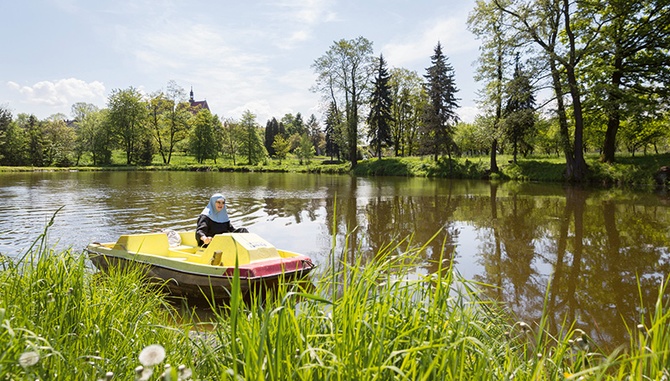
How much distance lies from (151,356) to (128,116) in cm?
6479

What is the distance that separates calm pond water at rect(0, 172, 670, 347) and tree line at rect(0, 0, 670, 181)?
5989 millimetres

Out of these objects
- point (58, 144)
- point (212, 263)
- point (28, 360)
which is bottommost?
point (212, 263)

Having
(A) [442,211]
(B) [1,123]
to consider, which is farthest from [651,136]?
(B) [1,123]

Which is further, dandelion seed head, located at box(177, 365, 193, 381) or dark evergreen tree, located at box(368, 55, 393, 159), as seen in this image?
dark evergreen tree, located at box(368, 55, 393, 159)

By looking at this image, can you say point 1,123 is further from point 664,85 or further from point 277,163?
point 664,85

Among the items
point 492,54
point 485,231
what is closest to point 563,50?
point 492,54

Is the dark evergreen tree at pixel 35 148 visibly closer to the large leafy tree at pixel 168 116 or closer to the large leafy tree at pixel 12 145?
the large leafy tree at pixel 12 145

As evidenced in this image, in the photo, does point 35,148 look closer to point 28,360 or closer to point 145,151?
point 145,151

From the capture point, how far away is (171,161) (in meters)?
62.8

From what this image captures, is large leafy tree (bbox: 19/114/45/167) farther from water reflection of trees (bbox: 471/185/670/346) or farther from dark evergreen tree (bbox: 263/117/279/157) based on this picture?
water reflection of trees (bbox: 471/185/670/346)

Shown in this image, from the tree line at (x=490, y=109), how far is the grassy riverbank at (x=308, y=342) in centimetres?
2376

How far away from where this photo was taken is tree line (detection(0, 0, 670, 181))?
887 inches

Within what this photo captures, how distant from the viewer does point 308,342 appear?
69.2 inches

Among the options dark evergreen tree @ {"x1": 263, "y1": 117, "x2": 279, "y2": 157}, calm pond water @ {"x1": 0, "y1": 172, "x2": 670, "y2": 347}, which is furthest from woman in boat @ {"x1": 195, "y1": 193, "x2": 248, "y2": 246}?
dark evergreen tree @ {"x1": 263, "y1": 117, "x2": 279, "y2": 157}
